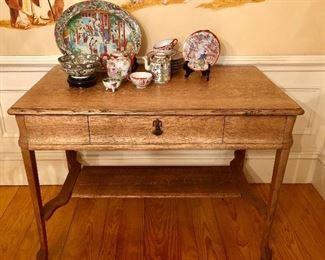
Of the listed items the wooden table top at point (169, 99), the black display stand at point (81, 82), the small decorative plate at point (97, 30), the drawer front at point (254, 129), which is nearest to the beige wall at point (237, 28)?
the small decorative plate at point (97, 30)

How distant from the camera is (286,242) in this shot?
159cm

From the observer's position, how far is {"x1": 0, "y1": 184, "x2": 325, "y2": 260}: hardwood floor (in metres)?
1.53

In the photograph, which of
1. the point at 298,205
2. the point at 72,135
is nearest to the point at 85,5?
the point at 72,135

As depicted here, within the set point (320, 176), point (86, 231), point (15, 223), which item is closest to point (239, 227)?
point (320, 176)

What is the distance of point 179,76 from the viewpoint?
1.48m

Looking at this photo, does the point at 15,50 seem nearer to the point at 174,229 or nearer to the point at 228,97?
the point at 228,97

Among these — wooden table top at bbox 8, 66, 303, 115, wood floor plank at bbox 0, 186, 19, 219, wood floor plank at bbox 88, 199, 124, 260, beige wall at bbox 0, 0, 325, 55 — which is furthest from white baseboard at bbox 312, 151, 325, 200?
wood floor plank at bbox 0, 186, 19, 219

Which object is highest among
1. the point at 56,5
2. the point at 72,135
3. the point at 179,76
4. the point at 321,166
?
the point at 56,5

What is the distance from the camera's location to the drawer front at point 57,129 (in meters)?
1.16

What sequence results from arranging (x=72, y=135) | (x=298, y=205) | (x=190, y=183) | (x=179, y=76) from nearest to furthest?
(x=72, y=135)
(x=179, y=76)
(x=190, y=183)
(x=298, y=205)

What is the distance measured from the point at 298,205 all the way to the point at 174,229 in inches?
29.6

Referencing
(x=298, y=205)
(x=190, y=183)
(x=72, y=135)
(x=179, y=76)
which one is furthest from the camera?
(x=298, y=205)

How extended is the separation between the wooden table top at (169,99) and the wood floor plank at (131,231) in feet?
2.45

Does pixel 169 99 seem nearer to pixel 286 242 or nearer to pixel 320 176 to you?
pixel 286 242
